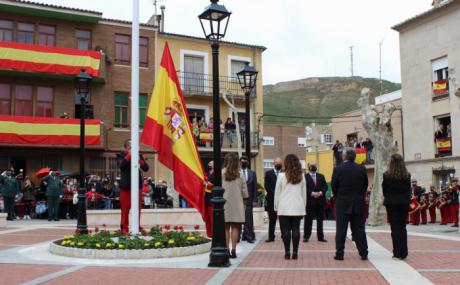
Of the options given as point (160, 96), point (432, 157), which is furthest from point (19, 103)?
point (432, 157)

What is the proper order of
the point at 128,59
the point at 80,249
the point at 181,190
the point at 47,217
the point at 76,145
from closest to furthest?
the point at 80,249
the point at 181,190
the point at 47,217
the point at 76,145
the point at 128,59

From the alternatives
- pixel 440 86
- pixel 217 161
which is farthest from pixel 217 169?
pixel 440 86

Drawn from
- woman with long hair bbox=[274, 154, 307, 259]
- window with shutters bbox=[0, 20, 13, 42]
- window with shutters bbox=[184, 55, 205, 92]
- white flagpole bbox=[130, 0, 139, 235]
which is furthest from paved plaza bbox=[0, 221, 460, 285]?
window with shutters bbox=[184, 55, 205, 92]

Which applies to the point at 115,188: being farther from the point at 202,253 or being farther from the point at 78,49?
the point at 202,253

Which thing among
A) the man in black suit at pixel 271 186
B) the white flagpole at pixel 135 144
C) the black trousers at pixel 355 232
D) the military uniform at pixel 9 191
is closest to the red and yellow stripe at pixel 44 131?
the military uniform at pixel 9 191

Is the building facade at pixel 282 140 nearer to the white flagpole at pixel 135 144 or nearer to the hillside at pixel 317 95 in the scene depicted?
the hillside at pixel 317 95

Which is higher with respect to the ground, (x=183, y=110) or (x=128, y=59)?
(x=128, y=59)

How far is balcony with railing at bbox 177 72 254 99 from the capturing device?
3238cm

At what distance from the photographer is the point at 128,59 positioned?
103 ft

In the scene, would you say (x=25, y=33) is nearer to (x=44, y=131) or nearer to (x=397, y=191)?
(x=44, y=131)

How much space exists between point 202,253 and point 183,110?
3.16 m

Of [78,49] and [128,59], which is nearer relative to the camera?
[78,49]

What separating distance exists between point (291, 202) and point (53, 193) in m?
13.8

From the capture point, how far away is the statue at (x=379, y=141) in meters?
21.2
